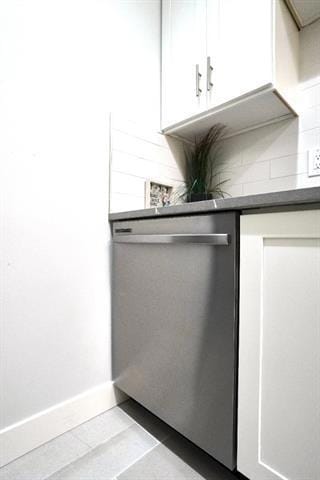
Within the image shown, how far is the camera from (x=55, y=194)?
0.99m

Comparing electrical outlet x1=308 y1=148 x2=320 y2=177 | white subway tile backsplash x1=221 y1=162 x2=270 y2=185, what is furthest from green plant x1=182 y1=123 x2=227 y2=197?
electrical outlet x1=308 y1=148 x2=320 y2=177

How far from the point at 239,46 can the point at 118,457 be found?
163cm

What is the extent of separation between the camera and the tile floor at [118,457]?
2.68ft

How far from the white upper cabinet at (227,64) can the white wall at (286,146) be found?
0.18 feet

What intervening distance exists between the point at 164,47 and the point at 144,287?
1285 mm

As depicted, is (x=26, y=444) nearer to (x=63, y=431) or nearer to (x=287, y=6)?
(x=63, y=431)

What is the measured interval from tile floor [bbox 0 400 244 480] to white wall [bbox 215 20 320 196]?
1173 millimetres

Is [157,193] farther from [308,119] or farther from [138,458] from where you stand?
[138,458]

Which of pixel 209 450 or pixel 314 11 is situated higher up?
pixel 314 11

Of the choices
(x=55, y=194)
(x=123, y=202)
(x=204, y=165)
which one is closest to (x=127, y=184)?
(x=123, y=202)

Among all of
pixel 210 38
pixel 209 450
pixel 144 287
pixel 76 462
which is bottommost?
pixel 76 462

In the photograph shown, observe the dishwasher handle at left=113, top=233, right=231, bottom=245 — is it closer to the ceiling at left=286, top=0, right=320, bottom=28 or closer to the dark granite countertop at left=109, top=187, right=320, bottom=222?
the dark granite countertop at left=109, top=187, right=320, bottom=222

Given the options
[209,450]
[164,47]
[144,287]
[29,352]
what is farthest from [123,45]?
[209,450]

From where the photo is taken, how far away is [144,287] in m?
0.99
